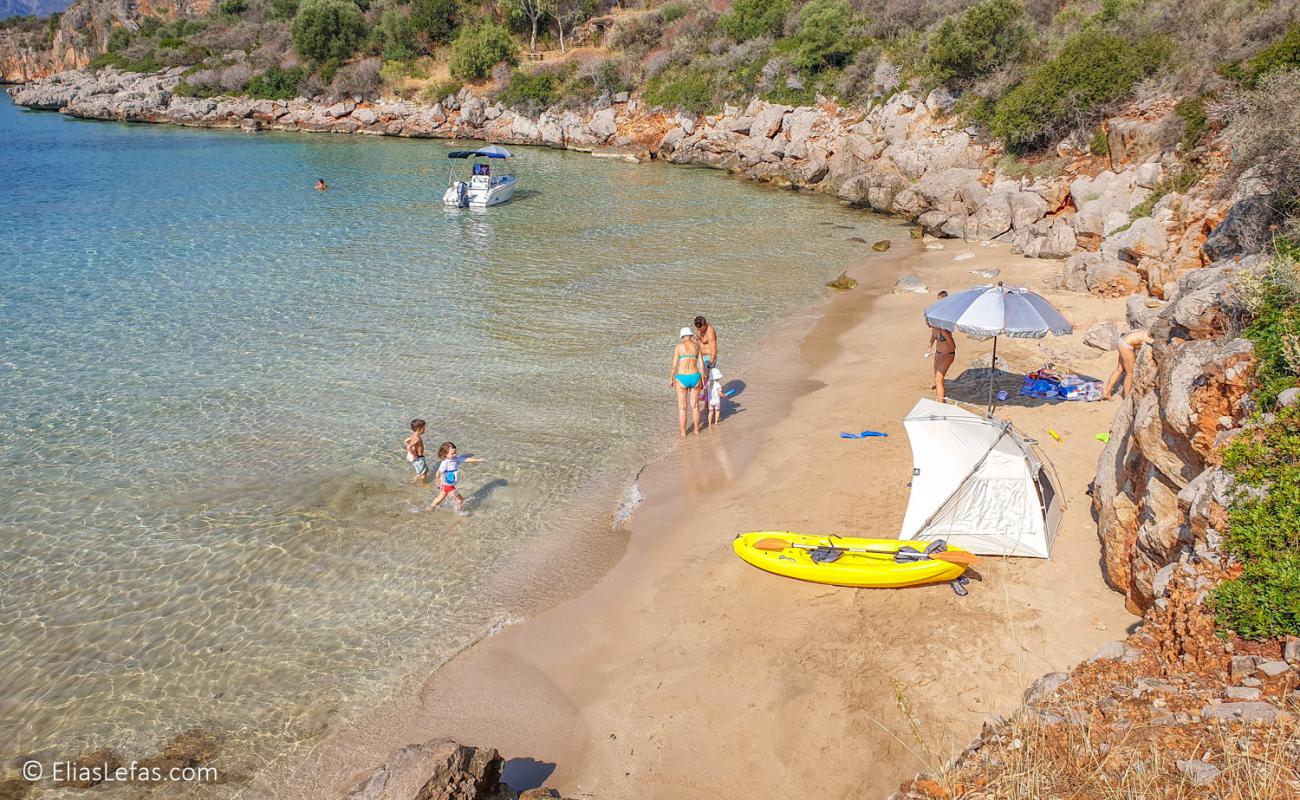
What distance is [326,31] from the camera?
62375 millimetres

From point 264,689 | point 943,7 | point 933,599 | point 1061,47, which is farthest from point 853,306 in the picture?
point 943,7

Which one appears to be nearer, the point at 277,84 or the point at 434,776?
the point at 434,776

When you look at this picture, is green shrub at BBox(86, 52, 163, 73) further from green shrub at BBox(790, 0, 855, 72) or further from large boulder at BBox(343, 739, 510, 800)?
large boulder at BBox(343, 739, 510, 800)

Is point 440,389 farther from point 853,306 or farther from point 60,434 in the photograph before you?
point 853,306

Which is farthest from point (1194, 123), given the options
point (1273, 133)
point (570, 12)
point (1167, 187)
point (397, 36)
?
point (397, 36)

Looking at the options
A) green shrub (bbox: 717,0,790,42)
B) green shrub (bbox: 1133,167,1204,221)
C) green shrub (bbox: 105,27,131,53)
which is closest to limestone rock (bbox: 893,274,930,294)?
green shrub (bbox: 1133,167,1204,221)

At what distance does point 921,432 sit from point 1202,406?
2.82m

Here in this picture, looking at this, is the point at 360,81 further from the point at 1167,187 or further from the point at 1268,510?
the point at 1268,510

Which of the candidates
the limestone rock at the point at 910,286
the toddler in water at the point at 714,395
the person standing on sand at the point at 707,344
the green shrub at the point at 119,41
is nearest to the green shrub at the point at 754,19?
the limestone rock at the point at 910,286

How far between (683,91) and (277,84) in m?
36.7

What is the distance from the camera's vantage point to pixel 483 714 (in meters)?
7.69

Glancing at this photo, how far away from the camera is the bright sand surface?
694 centimetres

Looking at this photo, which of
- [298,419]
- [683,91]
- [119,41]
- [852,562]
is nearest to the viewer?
[852,562]

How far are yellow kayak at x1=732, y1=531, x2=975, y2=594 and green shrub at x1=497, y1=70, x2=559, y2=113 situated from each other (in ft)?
161
